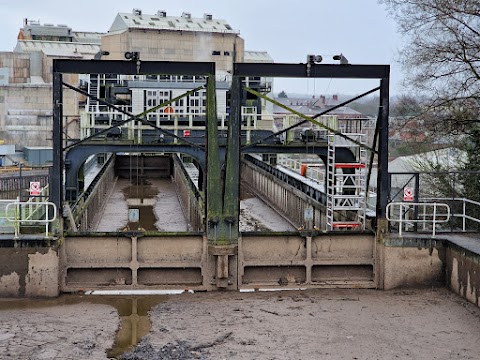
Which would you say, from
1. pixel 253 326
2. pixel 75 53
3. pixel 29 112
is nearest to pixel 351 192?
pixel 253 326

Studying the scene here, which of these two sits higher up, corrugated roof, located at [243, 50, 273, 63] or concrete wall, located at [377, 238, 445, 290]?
corrugated roof, located at [243, 50, 273, 63]

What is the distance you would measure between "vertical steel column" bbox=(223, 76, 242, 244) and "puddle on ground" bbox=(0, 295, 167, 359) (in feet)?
7.01

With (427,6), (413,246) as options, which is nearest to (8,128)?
(427,6)

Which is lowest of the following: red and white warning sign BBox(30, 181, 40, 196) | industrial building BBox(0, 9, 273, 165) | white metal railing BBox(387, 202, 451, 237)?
white metal railing BBox(387, 202, 451, 237)

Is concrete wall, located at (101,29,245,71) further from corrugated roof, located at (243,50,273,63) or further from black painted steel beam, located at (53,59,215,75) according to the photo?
black painted steel beam, located at (53,59,215,75)

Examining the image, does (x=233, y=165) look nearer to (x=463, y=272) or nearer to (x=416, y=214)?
(x=416, y=214)

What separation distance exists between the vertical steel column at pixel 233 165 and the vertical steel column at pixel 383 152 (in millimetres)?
3183

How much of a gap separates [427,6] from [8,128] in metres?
54.9

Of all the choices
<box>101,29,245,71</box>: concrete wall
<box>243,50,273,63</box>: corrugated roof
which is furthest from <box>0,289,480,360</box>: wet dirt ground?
<box>243,50,273,63</box>: corrugated roof

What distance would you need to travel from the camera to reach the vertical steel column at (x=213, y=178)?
14.4m

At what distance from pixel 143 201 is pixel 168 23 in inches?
2170

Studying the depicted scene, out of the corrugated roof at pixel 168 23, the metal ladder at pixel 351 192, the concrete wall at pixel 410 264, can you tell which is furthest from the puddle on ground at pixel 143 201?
the corrugated roof at pixel 168 23

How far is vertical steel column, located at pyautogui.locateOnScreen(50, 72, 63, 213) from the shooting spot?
556 inches

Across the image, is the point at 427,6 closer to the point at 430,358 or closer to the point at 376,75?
the point at 376,75
